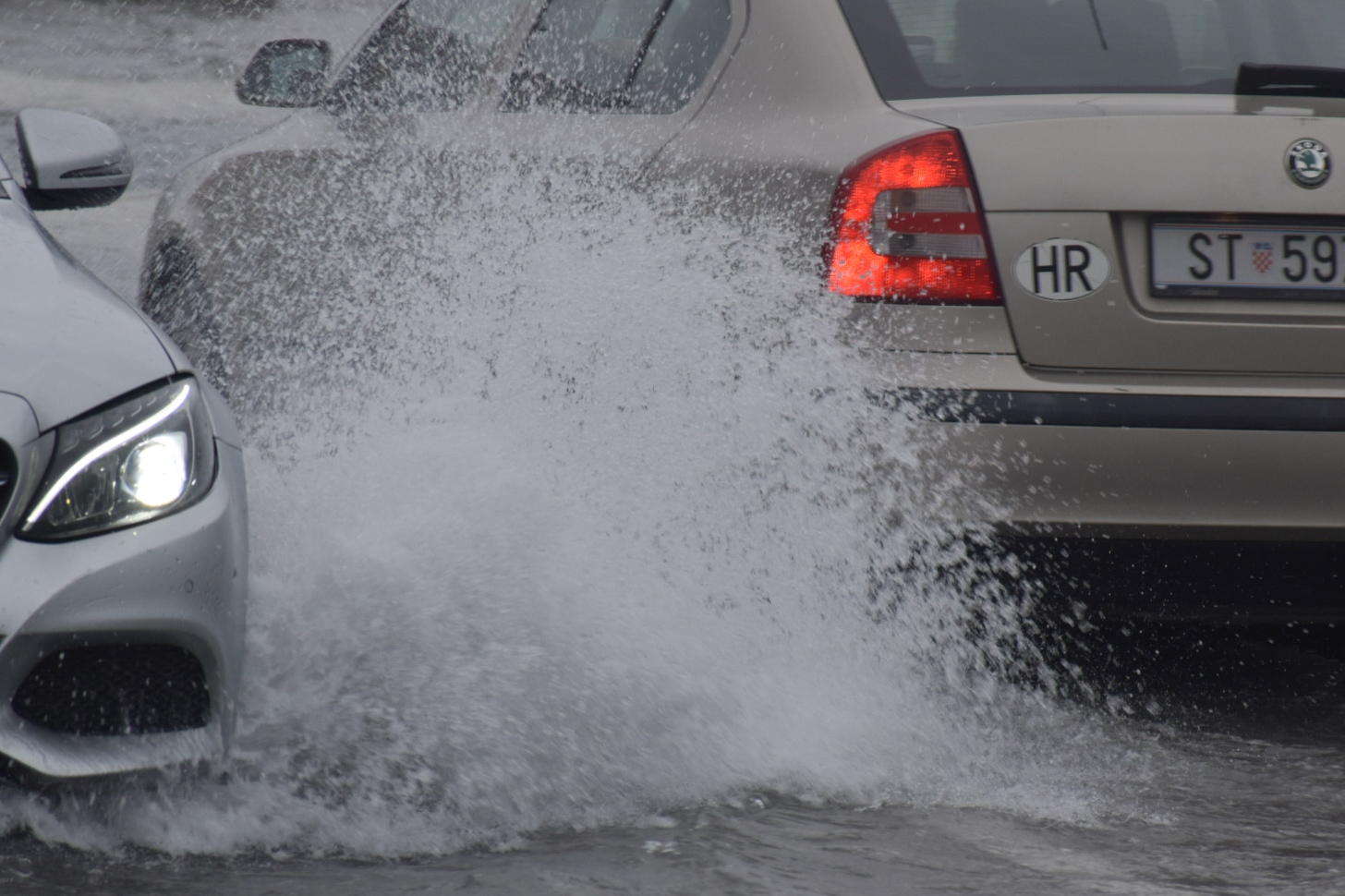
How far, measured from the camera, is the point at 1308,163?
11.0ft

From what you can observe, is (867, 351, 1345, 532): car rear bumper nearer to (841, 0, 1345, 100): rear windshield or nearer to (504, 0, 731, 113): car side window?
(841, 0, 1345, 100): rear windshield

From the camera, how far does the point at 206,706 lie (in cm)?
266

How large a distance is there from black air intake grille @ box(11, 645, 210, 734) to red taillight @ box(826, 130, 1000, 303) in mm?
1397

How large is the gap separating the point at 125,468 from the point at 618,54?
76.2 inches

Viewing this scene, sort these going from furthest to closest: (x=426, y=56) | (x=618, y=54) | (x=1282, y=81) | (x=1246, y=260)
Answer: (x=426, y=56) → (x=618, y=54) → (x=1282, y=81) → (x=1246, y=260)

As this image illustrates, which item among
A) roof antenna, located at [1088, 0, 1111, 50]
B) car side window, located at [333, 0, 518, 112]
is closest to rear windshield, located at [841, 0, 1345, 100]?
roof antenna, located at [1088, 0, 1111, 50]

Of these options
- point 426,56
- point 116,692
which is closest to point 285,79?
point 426,56

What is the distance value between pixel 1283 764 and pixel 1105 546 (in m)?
0.59

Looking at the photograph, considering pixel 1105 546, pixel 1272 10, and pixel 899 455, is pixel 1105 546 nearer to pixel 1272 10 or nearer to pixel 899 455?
pixel 899 455

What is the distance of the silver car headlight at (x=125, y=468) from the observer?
2531mm

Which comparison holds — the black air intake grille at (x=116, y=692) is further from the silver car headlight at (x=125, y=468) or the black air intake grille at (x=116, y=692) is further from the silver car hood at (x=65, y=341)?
the silver car hood at (x=65, y=341)

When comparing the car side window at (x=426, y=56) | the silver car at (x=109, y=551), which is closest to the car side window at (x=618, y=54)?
the car side window at (x=426, y=56)

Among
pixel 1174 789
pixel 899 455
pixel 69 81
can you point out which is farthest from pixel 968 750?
pixel 69 81

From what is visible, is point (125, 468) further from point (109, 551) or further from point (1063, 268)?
point (1063, 268)
